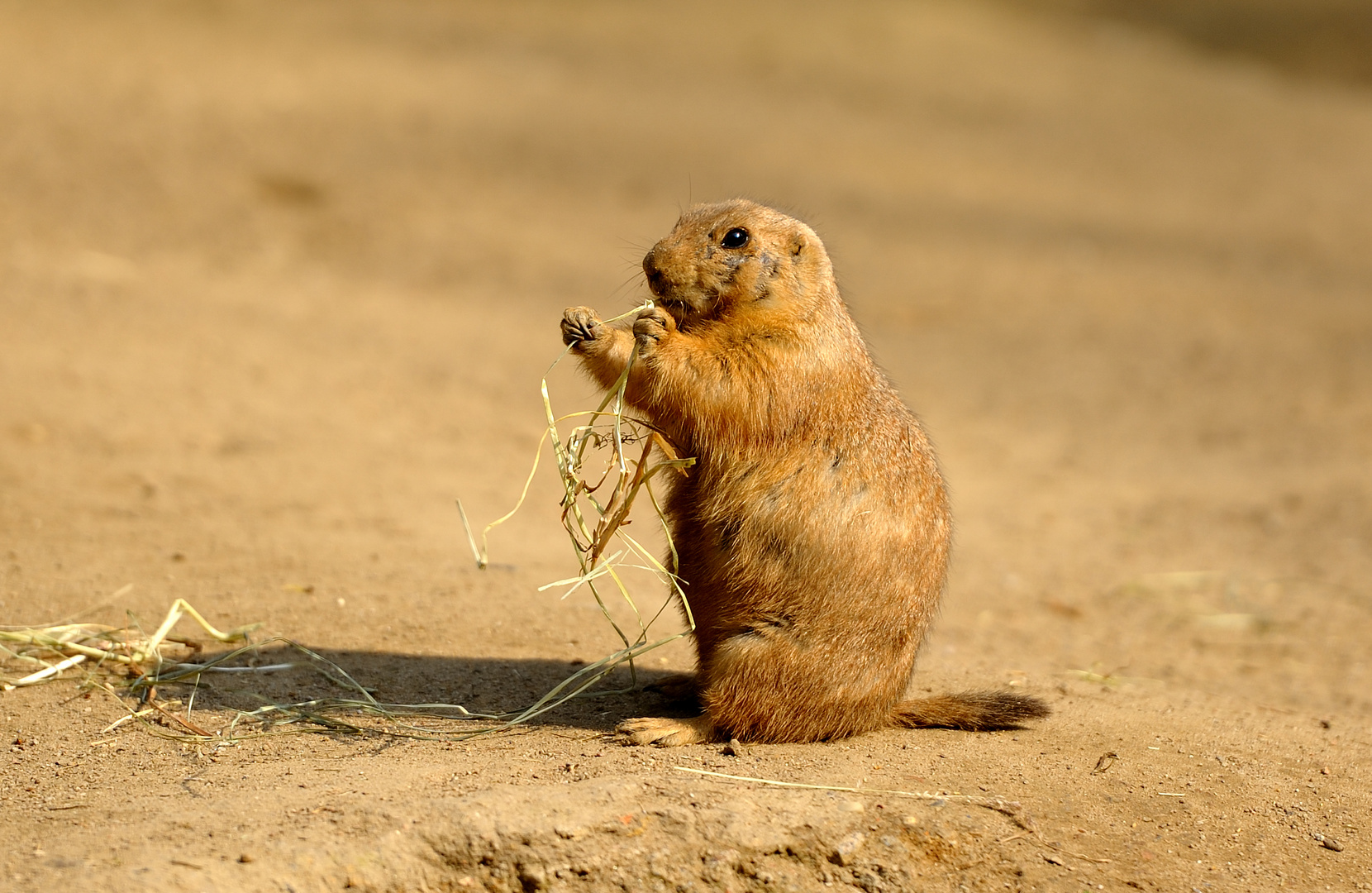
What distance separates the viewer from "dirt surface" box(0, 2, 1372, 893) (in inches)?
142

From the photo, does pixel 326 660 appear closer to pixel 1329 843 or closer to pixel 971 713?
pixel 971 713

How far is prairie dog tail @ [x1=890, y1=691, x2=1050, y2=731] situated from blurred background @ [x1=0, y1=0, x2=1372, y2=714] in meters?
1.05

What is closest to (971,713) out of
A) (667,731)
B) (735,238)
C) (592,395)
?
(667,731)

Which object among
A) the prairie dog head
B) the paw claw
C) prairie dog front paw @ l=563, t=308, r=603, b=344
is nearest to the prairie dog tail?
the paw claw

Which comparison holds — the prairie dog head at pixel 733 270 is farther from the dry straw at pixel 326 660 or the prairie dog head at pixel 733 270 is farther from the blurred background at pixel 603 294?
the blurred background at pixel 603 294

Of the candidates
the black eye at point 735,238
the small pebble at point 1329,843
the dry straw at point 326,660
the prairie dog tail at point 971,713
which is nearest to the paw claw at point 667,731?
the dry straw at point 326,660

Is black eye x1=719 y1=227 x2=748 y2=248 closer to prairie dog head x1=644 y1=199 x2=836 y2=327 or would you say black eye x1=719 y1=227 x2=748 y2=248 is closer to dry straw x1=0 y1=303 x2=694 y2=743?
prairie dog head x1=644 y1=199 x2=836 y2=327

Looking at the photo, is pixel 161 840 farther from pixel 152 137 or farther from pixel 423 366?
pixel 152 137

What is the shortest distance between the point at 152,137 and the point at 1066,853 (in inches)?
481

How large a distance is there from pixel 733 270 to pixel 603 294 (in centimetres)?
811

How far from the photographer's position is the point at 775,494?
13.2 ft

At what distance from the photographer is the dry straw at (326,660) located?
4.15 m

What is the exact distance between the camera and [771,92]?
1775 centimetres

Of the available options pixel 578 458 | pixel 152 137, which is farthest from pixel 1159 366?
pixel 152 137
